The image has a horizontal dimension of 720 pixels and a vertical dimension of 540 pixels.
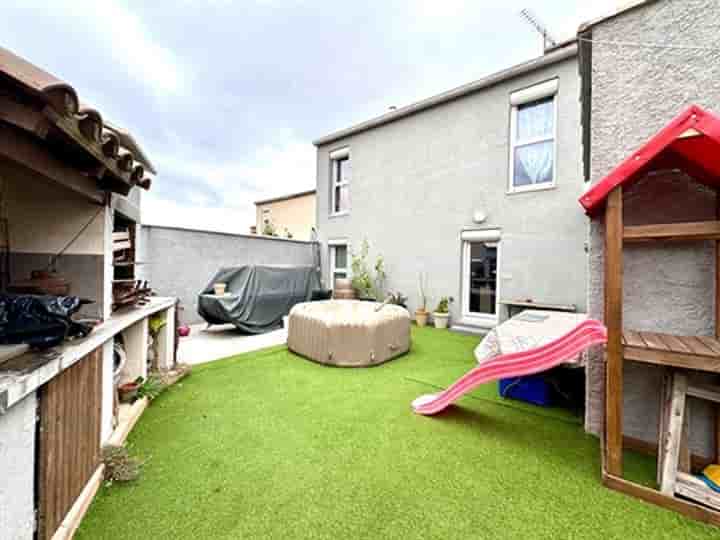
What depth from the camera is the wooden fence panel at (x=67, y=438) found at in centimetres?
148

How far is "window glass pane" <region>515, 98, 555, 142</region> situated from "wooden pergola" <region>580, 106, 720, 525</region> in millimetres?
5080

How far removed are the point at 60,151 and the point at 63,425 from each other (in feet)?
5.41

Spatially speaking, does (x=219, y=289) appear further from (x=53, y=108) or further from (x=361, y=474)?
(x=53, y=108)

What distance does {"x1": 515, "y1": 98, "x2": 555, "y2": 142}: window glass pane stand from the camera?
21.1 ft

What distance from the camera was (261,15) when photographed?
5.41 metres

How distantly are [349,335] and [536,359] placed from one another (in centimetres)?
263

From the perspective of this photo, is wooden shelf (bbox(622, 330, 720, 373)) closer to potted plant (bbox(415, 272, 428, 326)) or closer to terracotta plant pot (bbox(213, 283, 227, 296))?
potted plant (bbox(415, 272, 428, 326))

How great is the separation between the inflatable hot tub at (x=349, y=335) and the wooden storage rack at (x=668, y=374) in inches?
117

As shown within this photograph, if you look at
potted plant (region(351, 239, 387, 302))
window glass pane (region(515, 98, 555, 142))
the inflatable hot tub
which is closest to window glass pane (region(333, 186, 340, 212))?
potted plant (region(351, 239, 387, 302))

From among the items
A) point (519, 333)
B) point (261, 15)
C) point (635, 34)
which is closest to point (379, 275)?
point (519, 333)

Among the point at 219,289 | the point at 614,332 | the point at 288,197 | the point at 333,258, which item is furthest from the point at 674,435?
the point at 288,197

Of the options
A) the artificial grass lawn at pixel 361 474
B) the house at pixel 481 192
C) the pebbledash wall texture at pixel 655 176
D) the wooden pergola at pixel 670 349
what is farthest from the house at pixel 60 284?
the house at pixel 481 192

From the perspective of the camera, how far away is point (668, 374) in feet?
6.77

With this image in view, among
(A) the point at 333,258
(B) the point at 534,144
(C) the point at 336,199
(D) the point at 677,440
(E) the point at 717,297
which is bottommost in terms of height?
(D) the point at 677,440
